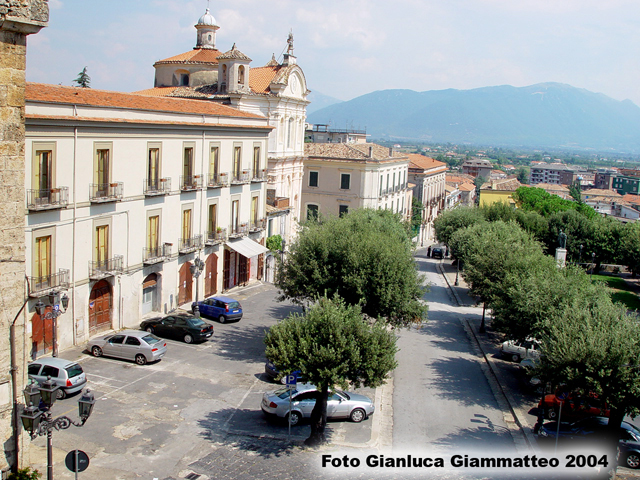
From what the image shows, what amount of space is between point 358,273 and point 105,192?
1170 cm

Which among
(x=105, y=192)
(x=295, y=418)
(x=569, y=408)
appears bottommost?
(x=295, y=418)

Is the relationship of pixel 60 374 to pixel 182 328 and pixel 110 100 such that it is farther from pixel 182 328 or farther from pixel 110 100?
pixel 110 100

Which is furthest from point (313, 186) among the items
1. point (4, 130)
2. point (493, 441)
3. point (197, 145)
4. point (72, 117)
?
point (4, 130)

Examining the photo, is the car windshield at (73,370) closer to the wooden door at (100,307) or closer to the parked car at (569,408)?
the wooden door at (100,307)

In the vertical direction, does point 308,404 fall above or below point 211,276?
below

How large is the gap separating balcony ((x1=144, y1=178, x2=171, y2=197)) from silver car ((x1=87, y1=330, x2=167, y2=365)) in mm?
7976

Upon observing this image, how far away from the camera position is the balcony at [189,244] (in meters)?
31.3

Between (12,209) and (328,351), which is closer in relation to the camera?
(12,209)

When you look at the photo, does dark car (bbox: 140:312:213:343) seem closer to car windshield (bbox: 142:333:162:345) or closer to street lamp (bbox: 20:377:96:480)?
car windshield (bbox: 142:333:162:345)

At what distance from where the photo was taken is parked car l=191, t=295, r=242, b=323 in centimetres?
2988

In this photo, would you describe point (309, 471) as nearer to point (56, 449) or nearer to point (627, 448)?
point (56, 449)

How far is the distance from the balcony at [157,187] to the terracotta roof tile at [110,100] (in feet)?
11.5

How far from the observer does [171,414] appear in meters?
18.6

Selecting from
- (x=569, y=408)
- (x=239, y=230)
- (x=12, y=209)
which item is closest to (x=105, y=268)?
(x=239, y=230)
